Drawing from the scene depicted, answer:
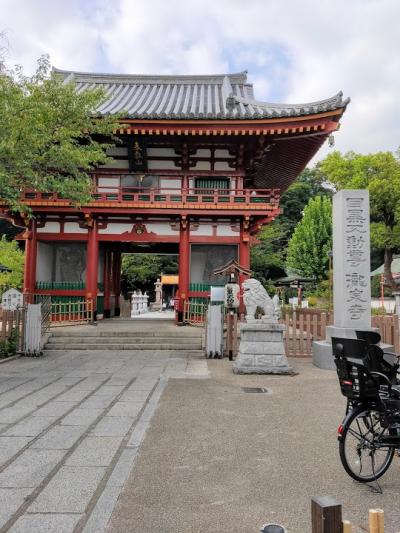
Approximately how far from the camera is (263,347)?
8.62 metres

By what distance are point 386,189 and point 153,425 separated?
90.4 ft

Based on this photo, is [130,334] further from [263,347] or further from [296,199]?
[296,199]

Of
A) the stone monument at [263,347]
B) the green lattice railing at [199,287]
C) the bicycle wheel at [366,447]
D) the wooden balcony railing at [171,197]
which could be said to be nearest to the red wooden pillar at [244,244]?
the wooden balcony railing at [171,197]

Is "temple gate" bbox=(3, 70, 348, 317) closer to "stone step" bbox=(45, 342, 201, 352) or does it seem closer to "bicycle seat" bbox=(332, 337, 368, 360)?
"stone step" bbox=(45, 342, 201, 352)

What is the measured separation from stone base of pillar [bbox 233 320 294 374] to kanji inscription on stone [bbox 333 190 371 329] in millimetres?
1807

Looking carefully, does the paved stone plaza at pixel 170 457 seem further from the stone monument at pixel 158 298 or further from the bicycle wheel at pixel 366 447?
the stone monument at pixel 158 298

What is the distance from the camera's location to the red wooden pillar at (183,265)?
1501 cm

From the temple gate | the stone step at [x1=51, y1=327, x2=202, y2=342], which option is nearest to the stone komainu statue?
the stone step at [x1=51, y1=327, x2=202, y2=342]

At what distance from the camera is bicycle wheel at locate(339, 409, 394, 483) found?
342cm

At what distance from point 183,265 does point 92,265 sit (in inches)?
136

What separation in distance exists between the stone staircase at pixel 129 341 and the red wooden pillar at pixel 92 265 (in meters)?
2.05

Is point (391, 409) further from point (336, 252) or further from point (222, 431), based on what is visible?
point (336, 252)

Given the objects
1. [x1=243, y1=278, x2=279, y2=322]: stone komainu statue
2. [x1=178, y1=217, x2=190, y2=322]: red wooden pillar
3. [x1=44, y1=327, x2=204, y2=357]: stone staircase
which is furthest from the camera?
[x1=178, y1=217, x2=190, y2=322]: red wooden pillar

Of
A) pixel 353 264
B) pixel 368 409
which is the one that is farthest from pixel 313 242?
pixel 368 409
